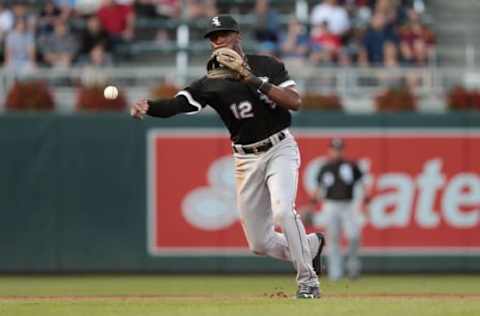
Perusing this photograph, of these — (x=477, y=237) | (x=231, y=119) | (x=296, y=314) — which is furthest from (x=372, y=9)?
(x=296, y=314)

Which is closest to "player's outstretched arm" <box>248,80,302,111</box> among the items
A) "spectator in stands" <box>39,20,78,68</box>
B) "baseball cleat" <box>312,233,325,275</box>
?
"baseball cleat" <box>312,233,325,275</box>

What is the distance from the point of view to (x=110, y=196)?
59.1ft

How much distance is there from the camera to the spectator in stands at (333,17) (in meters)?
19.0

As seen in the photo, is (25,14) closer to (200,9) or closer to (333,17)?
(200,9)

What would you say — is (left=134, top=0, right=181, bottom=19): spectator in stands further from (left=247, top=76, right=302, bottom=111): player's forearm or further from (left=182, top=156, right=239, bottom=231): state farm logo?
(left=247, top=76, right=302, bottom=111): player's forearm

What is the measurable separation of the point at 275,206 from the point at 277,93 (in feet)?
2.89

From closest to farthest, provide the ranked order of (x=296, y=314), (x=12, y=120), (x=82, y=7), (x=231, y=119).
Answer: (x=296, y=314), (x=231, y=119), (x=12, y=120), (x=82, y=7)

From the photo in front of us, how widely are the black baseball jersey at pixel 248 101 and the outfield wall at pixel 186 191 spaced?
331 inches

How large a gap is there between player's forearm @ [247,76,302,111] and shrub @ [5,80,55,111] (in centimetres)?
→ 912

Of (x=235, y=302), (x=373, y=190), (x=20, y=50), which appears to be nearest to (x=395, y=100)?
(x=373, y=190)

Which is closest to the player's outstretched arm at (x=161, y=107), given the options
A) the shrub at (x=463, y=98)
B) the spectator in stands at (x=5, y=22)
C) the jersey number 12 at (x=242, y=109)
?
the jersey number 12 at (x=242, y=109)

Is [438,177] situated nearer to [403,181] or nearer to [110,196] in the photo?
[403,181]

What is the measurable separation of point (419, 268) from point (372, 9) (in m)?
4.46

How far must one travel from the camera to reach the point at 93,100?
17875 millimetres
